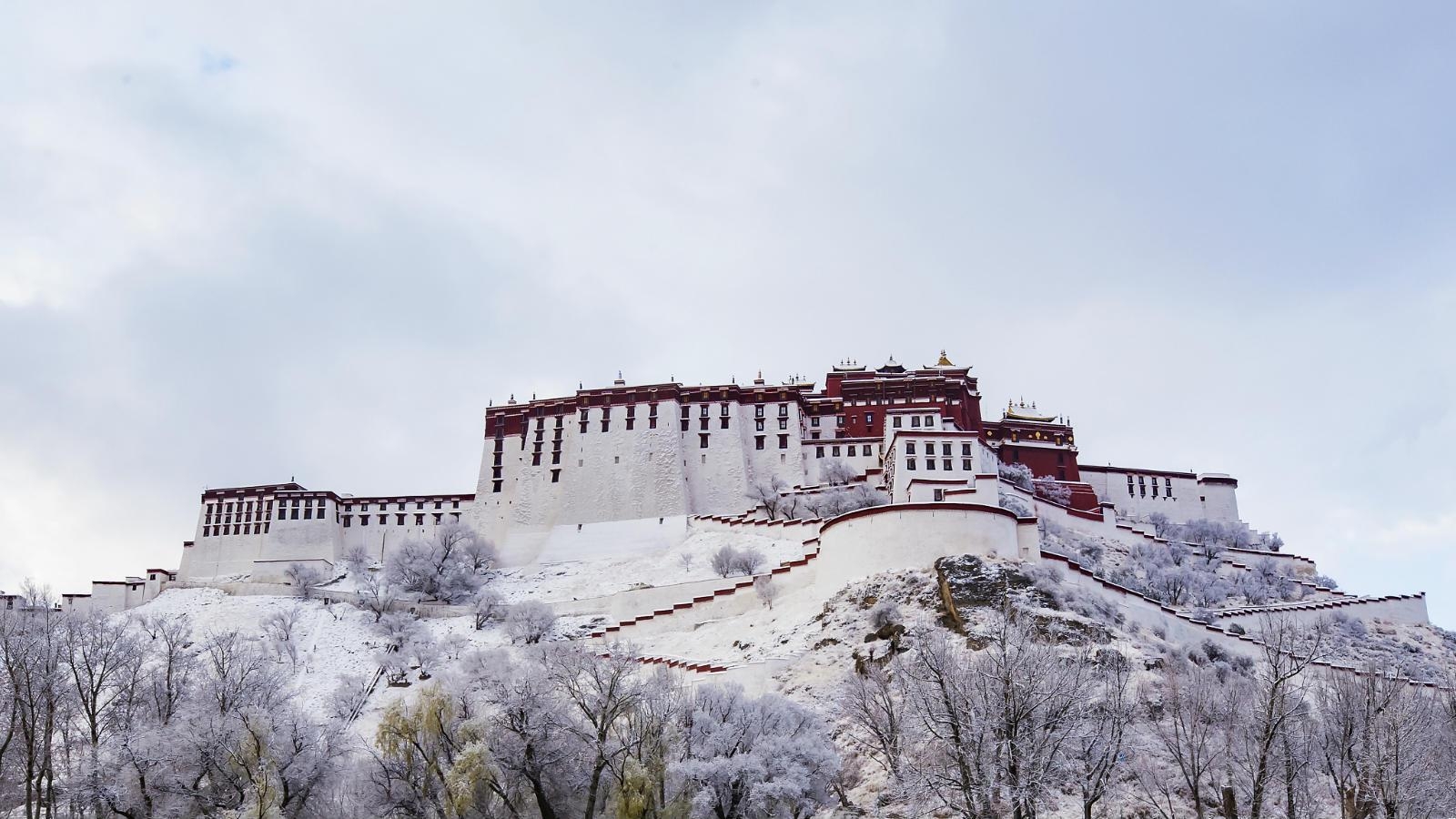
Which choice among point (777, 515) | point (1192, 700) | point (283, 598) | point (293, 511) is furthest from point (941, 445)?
point (293, 511)

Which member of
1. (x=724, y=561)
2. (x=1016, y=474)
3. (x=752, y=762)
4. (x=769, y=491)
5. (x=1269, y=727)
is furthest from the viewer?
(x=1016, y=474)

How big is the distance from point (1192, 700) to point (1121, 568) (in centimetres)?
3031

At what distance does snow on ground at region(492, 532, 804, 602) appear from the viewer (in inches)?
2498

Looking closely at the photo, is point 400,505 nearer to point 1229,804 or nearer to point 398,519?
point 398,519

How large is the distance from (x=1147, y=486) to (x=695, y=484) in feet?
94.3

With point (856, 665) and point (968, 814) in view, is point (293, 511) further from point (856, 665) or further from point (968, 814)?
point (968, 814)

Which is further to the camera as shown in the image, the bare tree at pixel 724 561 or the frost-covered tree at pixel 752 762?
the bare tree at pixel 724 561

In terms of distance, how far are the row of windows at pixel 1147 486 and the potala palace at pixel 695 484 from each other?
0.11m

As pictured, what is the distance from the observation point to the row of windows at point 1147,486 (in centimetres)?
8075

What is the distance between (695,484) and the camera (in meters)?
76.3

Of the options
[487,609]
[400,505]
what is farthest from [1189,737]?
[400,505]

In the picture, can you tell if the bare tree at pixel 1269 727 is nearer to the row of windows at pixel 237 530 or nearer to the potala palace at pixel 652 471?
→ the potala palace at pixel 652 471

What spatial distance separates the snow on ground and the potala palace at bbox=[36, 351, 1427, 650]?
729mm

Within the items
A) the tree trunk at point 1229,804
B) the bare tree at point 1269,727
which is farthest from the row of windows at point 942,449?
the tree trunk at point 1229,804
